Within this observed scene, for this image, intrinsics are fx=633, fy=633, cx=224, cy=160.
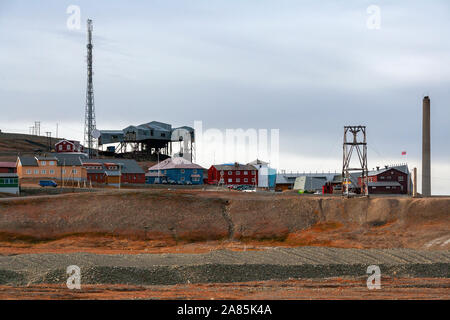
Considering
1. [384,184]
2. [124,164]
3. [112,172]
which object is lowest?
[384,184]

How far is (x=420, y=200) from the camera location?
68.5 m

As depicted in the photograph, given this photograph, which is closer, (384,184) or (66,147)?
(384,184)

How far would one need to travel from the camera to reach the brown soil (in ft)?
106

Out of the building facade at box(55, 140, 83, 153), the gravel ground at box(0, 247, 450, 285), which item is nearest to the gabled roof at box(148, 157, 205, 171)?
the building facade at box(55, 140, 83, 153)

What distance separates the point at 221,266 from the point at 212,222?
24.4 meters

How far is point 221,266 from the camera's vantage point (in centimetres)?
4203

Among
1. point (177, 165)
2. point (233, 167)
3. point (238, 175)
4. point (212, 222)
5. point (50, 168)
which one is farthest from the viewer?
point (233, 167)

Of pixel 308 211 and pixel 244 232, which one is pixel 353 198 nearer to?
pixel 308 211

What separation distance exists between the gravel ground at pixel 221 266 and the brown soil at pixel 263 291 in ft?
6.07

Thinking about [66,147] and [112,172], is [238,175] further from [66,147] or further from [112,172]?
[66,147]

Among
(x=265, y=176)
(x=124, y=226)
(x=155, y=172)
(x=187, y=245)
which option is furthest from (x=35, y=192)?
(x=265, y=176)

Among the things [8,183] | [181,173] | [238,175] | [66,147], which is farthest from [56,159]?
[238,175]

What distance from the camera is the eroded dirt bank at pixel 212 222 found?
60.8 metres

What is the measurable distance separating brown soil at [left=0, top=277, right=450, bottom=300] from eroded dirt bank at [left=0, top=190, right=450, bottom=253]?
20.1 meters
